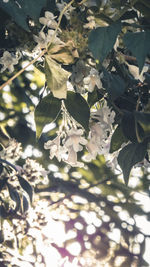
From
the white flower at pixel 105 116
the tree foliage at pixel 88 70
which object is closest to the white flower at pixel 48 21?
the tree foliage at pixel 88 70

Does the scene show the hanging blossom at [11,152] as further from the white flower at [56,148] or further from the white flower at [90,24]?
the white flower at [90,24]

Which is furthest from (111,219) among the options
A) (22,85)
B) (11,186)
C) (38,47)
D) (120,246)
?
(38,47)

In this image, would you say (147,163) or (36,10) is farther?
(147,163)

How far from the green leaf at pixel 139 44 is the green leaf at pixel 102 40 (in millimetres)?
16

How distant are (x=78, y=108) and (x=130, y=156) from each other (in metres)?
0.08

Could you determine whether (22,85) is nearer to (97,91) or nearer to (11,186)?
(11,186)

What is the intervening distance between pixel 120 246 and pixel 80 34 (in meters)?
1.42

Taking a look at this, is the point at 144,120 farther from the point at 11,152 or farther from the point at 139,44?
the point at 11,152

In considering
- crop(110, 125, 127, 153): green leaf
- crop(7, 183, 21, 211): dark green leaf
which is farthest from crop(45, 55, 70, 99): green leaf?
crop(7, 183, 21, 211): dark green leaf

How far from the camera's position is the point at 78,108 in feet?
1.57

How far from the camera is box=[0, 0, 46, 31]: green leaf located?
0.44 meters

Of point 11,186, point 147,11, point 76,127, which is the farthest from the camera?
point 11,186

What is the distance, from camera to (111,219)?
5.69ft

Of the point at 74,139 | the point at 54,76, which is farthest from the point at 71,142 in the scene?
the point at 54,76
